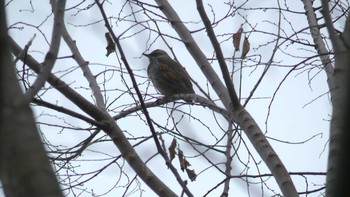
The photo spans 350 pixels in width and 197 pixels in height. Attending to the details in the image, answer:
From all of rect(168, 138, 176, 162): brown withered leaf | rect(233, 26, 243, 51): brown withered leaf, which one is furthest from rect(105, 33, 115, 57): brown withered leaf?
rect(233, 26, 243, 51): brown withered leaf

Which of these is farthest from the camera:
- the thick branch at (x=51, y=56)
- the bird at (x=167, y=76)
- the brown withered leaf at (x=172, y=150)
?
the bird at (x=167, y=76)

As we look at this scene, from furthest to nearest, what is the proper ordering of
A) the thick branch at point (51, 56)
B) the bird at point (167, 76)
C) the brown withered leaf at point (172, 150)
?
the bird at point (167, 76) → the brown withered leaf at point (172, 150) → the thick branch at point (51, 56)

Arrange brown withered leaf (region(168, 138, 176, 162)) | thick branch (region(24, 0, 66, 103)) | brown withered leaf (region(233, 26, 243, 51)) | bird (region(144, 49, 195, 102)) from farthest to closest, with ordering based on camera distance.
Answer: bird (region(144, 49, 195, 102)) → brown withered leaf (region(233, 26, 243, 51)) → brown withered leaf (region(168, 138, 176, 162)) → thick branch (region(24, 0, 66, 103))

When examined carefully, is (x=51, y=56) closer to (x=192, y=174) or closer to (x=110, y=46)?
(x=110, y=46)

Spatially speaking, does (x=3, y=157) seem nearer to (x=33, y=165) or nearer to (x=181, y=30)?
(x=33, y=165)

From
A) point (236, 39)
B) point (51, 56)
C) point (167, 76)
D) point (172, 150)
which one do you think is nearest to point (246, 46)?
point (236, 39)

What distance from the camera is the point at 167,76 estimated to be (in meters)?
8.40

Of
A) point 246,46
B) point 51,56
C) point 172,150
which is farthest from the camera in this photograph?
point 246,46

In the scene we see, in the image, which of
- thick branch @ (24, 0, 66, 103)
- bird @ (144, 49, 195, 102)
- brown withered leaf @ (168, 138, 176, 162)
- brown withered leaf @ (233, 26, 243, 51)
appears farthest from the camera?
bird @ (144, 49, 195, 102)

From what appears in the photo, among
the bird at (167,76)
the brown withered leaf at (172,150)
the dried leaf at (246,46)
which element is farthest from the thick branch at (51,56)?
the bird at (167,76)

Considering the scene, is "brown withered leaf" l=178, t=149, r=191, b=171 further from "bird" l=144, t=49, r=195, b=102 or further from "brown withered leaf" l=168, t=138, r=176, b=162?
"bird" l=144, t=49, r=195, b=102

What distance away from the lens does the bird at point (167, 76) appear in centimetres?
823

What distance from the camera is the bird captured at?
27.0ft

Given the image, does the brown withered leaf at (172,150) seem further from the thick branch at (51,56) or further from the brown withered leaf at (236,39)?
the thick branch at (51,56)
